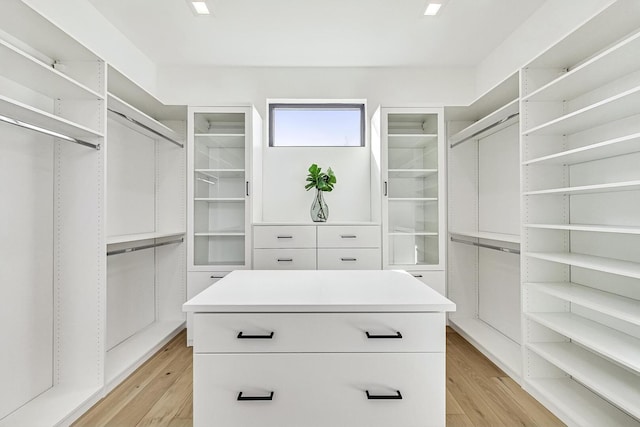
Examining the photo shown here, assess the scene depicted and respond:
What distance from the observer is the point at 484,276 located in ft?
10.5

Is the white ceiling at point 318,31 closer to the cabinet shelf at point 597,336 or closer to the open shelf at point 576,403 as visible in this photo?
the cabinet shelf at point 597,336

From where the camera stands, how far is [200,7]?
2.30 m

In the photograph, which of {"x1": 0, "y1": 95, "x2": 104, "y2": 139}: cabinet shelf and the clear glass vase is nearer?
{"x1": 0, "y1": 95, "x2": 104, "y2": 139}: cabinet shelf

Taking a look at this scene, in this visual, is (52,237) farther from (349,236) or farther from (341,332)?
(349,236)

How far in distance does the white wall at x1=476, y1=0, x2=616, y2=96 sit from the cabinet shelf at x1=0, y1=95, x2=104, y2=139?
105 inches

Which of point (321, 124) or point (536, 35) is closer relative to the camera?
point (536, 35)

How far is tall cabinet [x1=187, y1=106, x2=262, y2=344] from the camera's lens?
2.81m

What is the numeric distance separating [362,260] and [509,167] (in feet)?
5.02

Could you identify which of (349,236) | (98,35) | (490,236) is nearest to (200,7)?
(98,35)

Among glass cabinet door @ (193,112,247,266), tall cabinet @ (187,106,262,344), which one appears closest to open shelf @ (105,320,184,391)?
tall cabinet @ (187,106,262,344)

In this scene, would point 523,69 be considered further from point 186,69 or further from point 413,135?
point 186,69

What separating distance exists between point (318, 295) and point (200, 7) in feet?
7.37

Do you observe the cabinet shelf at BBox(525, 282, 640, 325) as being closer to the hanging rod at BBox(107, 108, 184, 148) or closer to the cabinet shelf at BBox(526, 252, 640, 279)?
the cabinet shelf at BBox(526, 252, 640, 279)

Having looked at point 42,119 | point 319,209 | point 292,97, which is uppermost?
point 292,97
